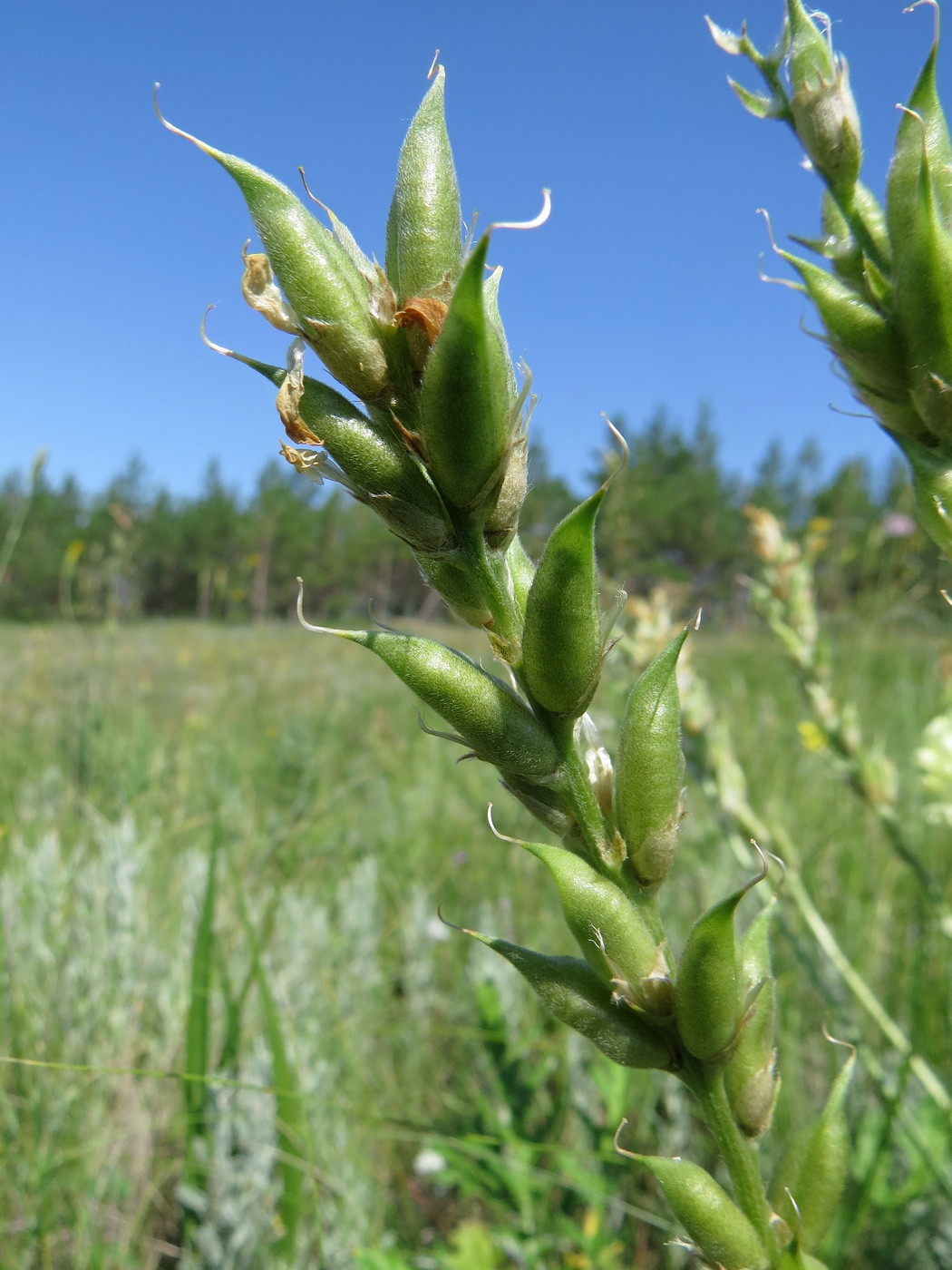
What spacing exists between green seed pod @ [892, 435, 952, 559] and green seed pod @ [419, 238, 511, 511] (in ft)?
0.99

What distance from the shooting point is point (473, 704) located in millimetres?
527

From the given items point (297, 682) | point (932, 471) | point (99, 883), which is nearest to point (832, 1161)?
point (932, 471)

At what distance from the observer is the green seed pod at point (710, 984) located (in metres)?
0.49

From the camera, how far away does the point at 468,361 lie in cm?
48

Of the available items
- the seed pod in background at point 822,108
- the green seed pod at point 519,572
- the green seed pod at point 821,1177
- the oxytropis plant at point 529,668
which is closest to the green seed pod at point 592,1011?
the oxytropis plant at point 529,668

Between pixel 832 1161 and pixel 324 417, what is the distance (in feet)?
1.83

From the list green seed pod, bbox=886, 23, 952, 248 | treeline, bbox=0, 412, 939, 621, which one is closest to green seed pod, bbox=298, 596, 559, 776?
green seed pod, bbox=886, 23, 952, 248

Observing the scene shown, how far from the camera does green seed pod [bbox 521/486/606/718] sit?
493 millimetres

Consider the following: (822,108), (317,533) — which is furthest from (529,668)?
(317,533)

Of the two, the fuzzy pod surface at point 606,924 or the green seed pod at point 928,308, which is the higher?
the green seed pod at point 928,308

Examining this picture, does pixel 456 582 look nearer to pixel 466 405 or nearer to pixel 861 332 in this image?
pixel 466 405

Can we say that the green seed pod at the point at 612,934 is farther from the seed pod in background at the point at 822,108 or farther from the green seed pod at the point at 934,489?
the seed pod in background at the point at 822,108

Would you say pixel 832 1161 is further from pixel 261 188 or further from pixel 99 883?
pixel 99 883

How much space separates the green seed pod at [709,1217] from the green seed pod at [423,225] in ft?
1.75
